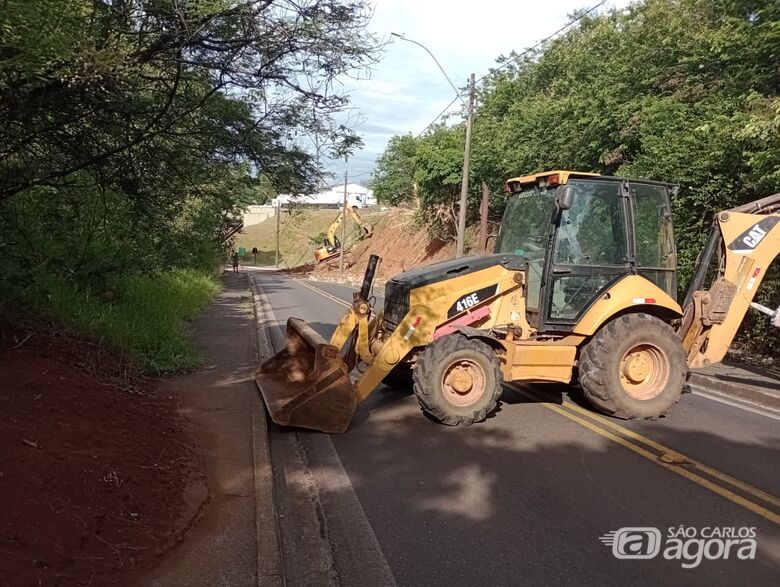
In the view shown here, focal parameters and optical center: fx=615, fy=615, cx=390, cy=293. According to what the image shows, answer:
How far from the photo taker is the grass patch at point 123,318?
24.8 ft

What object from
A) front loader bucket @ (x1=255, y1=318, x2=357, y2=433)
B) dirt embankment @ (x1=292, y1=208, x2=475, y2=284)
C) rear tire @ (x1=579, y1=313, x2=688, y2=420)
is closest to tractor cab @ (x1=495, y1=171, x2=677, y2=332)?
rear tire @ (x1=579, y1=313, x2=688, y2=420)

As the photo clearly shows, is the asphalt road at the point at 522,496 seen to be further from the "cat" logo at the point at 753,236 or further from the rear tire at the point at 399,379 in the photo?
the "cat" logo at the point at 753,236

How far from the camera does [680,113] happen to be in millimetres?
12438

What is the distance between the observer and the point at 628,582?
348 cm

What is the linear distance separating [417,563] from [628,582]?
1198 mm

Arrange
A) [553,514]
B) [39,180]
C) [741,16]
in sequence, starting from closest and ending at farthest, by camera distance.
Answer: [553,514] < [39,180] < [741,16]

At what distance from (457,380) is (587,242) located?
219 centimetres

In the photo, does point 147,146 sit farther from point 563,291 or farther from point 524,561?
point 524,561

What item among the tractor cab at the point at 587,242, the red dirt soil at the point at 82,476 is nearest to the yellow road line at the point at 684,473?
the tractor cab at the point at 587,242

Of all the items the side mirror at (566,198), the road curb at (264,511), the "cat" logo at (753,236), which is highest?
the side mirror at (566,198)

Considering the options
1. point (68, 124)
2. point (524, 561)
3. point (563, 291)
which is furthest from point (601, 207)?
point (68, 124)

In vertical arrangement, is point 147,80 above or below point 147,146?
above

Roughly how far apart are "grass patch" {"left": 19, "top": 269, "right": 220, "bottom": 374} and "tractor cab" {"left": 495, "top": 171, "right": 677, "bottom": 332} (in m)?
4.84

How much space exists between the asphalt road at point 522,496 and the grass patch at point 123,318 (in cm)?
288
